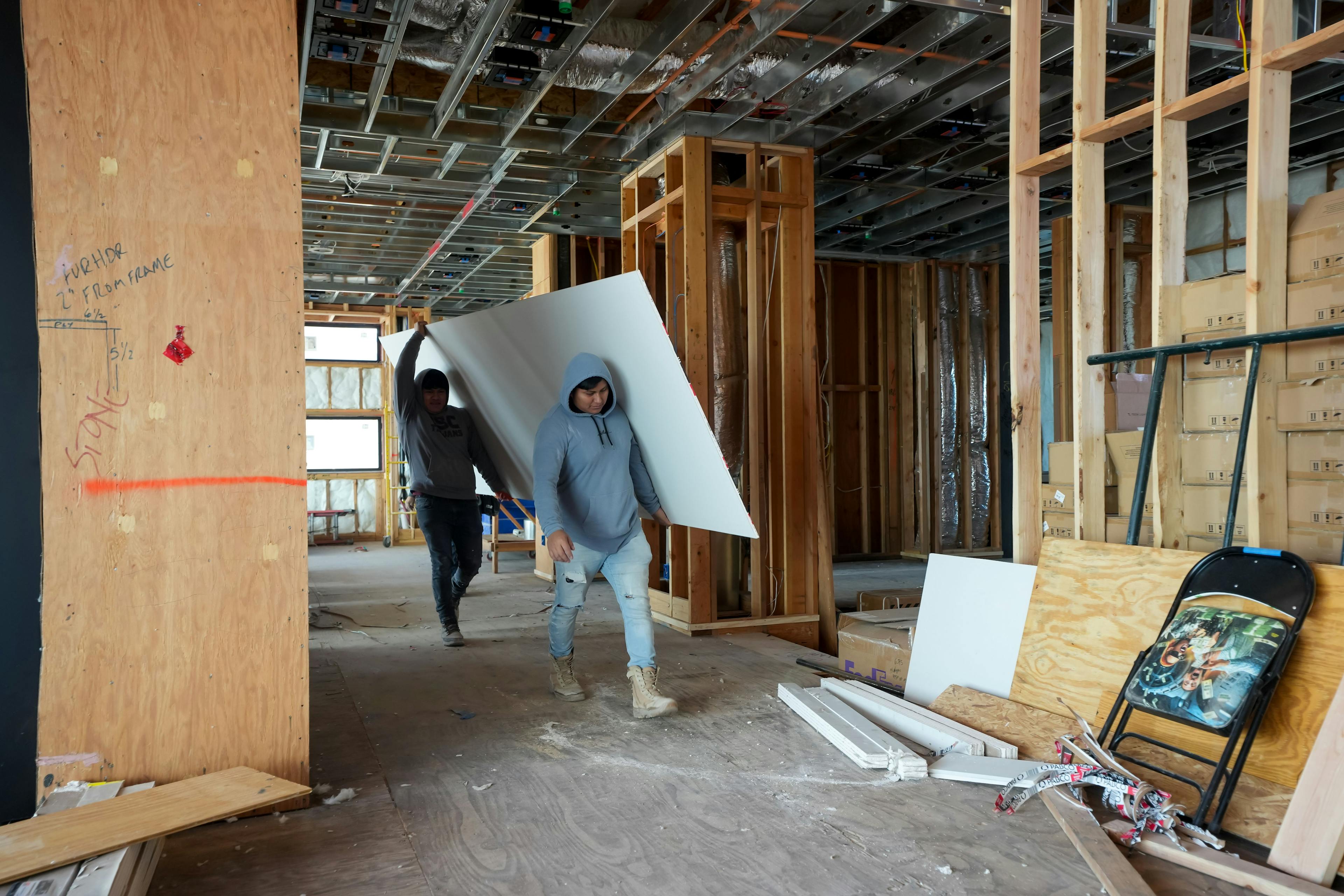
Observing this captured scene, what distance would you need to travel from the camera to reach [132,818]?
2.33 m

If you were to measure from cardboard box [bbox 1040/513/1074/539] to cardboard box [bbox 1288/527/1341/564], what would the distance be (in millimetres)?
1029

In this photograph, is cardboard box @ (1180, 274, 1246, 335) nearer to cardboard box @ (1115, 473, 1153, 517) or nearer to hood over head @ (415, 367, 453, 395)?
cardboard box @ (1115, 473, 1153, 517)

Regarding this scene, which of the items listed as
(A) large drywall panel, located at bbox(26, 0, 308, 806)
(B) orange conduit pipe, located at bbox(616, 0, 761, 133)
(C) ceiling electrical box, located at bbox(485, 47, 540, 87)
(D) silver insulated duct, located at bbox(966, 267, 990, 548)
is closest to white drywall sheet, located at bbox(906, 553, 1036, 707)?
(A) large drywall panel, located at bbox(26, 0, 308, 806)

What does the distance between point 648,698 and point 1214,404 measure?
2.33 m

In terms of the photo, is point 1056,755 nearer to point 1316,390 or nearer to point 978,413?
point 1316,390

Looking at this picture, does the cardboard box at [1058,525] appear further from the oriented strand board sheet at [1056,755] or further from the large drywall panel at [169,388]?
the large drywall panel at [169,388]

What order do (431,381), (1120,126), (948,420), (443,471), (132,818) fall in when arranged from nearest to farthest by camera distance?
(132,818)
(1120,126)
(443,471)
(431,381)
(948,420)

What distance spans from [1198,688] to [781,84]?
3763mm

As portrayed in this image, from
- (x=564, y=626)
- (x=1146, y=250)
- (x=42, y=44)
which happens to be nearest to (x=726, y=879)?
(x=564, y=626)

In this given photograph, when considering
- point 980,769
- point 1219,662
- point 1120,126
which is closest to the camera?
point 1219,662

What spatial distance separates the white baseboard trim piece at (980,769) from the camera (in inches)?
117

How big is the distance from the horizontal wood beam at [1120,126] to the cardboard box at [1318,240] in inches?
24.0

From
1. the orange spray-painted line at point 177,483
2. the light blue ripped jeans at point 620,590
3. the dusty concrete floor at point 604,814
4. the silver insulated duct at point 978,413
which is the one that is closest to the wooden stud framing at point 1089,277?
the dusty concrete floor at point 604,814

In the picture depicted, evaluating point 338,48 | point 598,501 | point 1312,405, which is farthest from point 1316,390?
point 338,48
